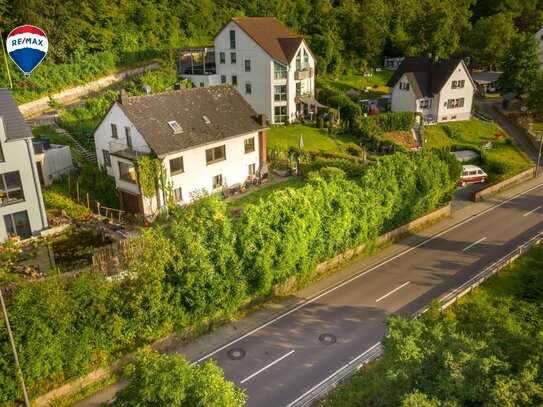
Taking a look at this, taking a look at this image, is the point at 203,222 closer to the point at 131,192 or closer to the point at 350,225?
the point at 350,225

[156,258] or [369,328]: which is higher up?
[156,258]

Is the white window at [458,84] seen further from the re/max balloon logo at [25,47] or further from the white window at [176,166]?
the re/max balloon logo at [25,47]

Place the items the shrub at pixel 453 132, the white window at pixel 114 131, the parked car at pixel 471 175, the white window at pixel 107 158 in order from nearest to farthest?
the white window at pixel 114 131 → the white window at pixel 107 158 → the parked car at pixel 471 175 → the shrub at pixel 453 132

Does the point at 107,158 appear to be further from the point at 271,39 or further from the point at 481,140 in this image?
the point at 481,140

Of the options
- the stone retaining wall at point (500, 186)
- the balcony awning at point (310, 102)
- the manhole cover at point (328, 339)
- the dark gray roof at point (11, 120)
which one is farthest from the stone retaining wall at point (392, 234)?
the balcony awning at point (310, 102)

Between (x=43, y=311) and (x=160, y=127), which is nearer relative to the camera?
(x=43, y=311)

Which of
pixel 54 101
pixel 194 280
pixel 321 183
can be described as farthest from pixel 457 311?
pixel 54 101

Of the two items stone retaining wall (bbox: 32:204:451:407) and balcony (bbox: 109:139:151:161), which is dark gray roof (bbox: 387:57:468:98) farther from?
balcony (bbox: 109:139:151:161)
